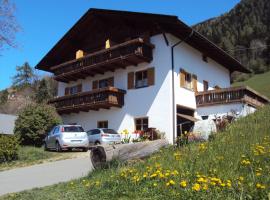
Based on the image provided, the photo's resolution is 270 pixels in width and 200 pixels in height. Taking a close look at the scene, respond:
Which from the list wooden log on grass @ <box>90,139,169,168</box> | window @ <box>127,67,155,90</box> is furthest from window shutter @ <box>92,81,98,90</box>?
wooden log on grass @ <box>90,139,169,168</box>

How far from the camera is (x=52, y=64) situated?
1400 inches

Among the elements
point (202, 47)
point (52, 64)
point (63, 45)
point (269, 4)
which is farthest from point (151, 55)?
point (269, 4)

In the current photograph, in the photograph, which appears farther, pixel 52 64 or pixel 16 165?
pixel 52 64

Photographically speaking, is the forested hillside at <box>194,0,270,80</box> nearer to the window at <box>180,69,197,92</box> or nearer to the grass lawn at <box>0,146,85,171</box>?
the window at <box>180,69,197,92</box>

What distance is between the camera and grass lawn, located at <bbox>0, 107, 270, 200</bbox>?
5.65 meters

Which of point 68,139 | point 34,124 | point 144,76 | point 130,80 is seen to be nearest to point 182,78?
point 144,76

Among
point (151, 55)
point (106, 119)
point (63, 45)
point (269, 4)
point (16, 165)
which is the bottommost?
point (16, 165)

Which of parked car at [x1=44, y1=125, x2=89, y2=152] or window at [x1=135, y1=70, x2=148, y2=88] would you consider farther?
window at [x1=135, y1=70, x2=148, y2=88]

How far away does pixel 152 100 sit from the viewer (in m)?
25.1

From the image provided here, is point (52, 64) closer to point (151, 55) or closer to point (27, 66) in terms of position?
point (151, 55)

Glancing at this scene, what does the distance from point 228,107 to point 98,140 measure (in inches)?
349

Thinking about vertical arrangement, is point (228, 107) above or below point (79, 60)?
below

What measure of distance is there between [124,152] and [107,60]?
691 inches

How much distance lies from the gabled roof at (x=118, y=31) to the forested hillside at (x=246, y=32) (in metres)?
36.6
